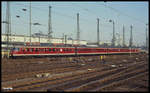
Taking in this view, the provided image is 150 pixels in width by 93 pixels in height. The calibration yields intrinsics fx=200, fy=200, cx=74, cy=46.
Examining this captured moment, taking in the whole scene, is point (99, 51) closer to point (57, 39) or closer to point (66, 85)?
point (66, 85)

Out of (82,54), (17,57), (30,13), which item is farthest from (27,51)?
(82,54)

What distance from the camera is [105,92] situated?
36.5ft

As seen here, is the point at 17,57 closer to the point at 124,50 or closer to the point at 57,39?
the point at 124,50

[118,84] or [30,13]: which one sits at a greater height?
[30,13]

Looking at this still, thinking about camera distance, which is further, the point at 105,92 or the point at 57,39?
the point at 57,39

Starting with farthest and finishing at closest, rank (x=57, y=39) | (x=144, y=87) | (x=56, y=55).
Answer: (x=57, y=39) < (x=56, y=55) < (x=144, y=87)

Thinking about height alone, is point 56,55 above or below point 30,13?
below

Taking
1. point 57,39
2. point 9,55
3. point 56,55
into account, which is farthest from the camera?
point 57,39

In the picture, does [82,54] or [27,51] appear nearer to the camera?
[27,51]

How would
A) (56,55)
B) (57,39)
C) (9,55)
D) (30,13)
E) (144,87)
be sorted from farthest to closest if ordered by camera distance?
1. (57,39)
2. (56,55)
3. (9,55)
4. (30,13)
5. (144,87)

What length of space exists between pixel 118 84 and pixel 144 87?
171 centimetres

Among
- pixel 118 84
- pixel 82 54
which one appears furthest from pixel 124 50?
pixel 118 84

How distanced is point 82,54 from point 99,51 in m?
6.02

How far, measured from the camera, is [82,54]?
46188 millimetres
